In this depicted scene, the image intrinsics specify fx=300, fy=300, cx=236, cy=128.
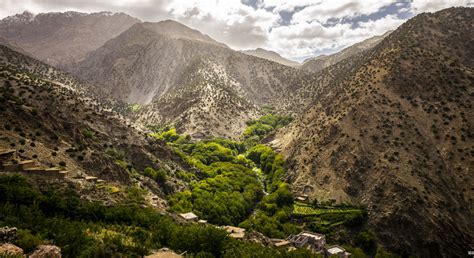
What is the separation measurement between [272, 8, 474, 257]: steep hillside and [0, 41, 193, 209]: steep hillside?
43748 millimetres

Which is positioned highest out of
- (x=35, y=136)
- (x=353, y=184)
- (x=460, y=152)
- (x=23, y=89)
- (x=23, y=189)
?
(x=23, y=89)

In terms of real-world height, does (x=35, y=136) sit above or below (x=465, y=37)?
below

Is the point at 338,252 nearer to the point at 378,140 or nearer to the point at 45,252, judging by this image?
the point at 378,140

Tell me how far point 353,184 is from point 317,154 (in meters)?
16.8

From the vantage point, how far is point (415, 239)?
64938mm

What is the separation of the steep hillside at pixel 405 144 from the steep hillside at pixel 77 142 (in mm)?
43748

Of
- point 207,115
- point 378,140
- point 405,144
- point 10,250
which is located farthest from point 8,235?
point 207,115

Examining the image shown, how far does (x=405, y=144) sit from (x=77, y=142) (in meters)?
82.1

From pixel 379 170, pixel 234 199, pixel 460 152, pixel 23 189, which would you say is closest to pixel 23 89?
pixel 23 189

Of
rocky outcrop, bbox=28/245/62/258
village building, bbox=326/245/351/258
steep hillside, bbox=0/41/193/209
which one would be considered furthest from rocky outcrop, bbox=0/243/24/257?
village building, bbox=326/245/351/258

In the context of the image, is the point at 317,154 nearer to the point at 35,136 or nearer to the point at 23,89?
the point at 35,136

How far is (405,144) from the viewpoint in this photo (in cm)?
8269

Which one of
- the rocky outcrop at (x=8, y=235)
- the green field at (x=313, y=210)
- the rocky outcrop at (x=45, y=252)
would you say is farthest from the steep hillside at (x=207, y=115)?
the rocky outcrop at (x=45, y=252)

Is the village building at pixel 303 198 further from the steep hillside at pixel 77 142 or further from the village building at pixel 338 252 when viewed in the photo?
the steep hillside at pixel 77 142
